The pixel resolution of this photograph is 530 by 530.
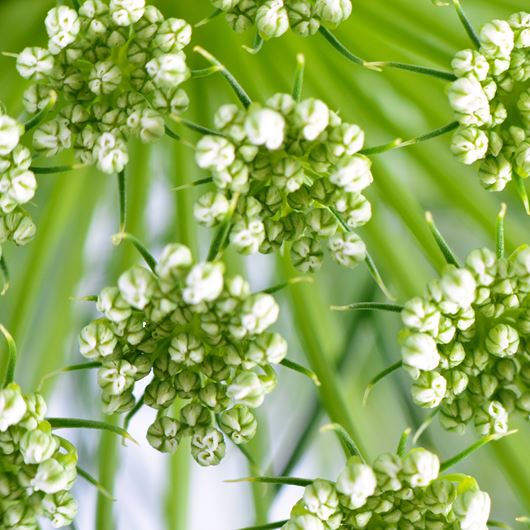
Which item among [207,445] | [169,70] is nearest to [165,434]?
[207,445]

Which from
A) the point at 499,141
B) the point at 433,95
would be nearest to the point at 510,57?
the point at 499,141

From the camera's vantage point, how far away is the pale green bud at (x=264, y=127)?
3.02ft

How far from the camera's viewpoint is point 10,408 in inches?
38.0

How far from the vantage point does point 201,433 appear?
102 centimetres

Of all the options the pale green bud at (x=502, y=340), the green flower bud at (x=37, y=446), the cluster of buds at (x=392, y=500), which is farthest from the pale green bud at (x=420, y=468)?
the green flower bud at (x=37, y=446)

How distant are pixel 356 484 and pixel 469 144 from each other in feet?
1.19

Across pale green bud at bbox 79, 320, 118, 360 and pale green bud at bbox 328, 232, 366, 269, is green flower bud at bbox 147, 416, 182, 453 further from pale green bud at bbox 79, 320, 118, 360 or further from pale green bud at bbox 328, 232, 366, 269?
pale green bud at bbox 328, 232, 366, 269

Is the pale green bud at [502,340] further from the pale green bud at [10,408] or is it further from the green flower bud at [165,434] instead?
the pale green bud at [10,408]

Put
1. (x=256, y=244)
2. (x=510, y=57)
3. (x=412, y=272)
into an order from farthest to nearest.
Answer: (x=412, y=272) < (x=510, y=57) < (x=256, y=244)

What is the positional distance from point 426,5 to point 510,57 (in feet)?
0.68

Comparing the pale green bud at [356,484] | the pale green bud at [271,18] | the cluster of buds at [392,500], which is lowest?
the cluster of buds at [392,500]

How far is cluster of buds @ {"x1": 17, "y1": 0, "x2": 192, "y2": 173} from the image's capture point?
0.99m

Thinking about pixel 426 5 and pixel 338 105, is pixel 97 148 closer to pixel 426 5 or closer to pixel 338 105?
pixel 338 105

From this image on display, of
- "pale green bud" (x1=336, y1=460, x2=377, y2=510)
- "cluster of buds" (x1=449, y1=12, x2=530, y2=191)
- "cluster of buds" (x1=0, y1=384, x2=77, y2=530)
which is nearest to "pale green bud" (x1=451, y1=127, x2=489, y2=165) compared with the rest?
"cluster of buds" (x1=449, y1=12, x2=530, y2=191)
